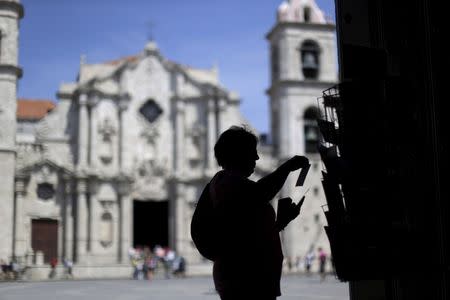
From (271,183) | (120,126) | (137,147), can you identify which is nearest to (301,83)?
(137,147)

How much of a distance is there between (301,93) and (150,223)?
10.3 metres

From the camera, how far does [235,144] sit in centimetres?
356

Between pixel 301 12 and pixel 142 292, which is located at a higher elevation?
pixel 301 12

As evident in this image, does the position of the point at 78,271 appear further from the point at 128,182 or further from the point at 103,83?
the point at 103,83

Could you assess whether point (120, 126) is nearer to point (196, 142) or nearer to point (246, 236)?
point (196, 142)

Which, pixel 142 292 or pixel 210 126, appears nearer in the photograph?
pixel 142 292

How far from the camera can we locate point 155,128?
3397 centimetres

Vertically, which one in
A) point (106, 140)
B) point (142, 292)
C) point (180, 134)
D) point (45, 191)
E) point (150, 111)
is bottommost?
point (142, 292)

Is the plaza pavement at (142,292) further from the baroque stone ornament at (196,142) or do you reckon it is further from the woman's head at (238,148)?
the baroque stone ornament at (196,142)

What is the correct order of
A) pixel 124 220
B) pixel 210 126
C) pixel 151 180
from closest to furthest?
pixel 124 220, pixel 151 180, pixel 210 126

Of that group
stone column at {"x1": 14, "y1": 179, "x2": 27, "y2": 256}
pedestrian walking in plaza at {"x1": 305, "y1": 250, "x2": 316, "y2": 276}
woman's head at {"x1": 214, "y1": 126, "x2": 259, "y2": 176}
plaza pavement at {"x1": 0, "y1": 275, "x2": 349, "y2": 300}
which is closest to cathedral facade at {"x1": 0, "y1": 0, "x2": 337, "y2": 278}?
stone column at {"x1": 14, "y1": 179, "x2": 27, "y2": 256}

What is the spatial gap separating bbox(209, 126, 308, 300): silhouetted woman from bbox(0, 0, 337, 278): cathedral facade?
26.8 metres

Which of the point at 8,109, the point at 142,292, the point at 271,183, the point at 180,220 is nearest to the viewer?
the point at 271,183

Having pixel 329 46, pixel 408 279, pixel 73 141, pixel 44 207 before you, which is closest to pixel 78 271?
pixel 44 207
